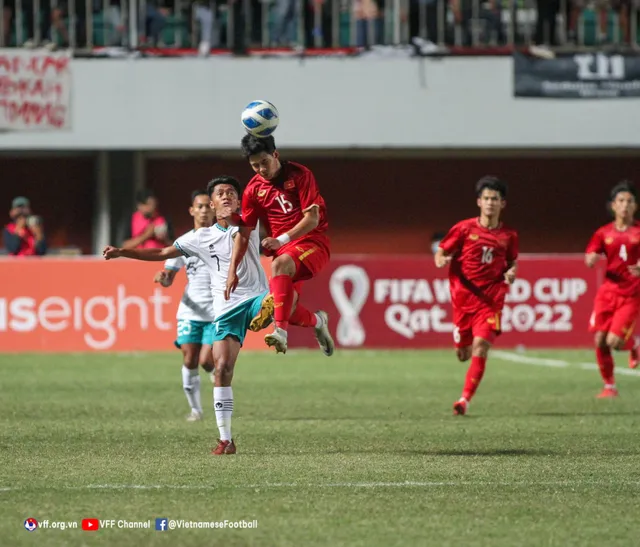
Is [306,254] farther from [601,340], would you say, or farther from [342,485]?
[601,340]

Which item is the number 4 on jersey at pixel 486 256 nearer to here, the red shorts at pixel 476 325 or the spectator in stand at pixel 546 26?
the red shorts at pixel 476 325

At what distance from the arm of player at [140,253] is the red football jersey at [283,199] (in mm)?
673

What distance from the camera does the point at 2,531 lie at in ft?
23.9

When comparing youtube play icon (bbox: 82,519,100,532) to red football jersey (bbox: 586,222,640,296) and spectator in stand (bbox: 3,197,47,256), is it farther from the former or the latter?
spectator in stand (bbox: 3,197,47,256)

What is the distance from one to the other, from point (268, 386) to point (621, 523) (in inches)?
395

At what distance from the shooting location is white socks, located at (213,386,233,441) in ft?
34.5

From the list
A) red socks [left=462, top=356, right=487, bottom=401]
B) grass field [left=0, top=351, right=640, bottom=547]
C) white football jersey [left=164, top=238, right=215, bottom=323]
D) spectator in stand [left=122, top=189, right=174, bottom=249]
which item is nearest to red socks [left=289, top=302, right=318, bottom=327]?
grass field [left=0, top=351, right=640, bottom=547]

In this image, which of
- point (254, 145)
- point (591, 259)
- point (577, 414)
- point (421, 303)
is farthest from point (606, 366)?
point (421, 303)

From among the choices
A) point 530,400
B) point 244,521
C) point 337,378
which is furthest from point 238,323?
point 337,378

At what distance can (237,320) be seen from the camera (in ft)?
35.3

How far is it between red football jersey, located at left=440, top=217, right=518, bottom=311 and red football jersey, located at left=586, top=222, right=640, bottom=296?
7.51 feet

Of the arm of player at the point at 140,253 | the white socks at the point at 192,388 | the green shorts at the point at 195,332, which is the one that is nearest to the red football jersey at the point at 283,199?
the arm of player at the point at 140,253

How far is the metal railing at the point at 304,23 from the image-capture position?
87.8 feet

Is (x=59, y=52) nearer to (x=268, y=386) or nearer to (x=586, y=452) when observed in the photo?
(x=268, y=386)
